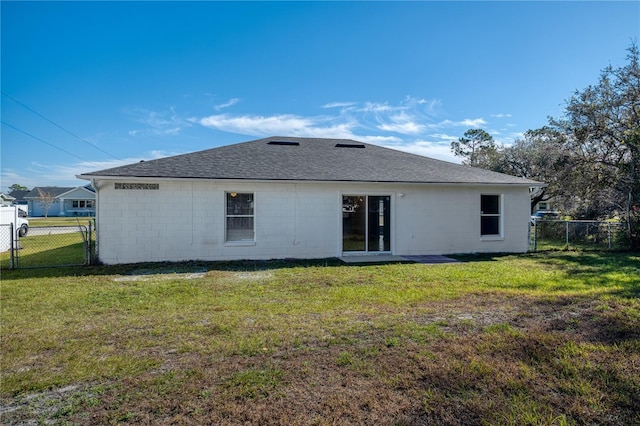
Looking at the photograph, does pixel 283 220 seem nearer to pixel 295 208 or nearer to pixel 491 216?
pixel 295 208

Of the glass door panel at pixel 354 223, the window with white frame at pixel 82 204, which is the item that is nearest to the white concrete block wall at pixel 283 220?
the glass door panel at pixel 354 223

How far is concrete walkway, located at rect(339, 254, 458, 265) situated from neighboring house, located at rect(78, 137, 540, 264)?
43cm

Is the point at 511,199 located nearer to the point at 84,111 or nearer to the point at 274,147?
the point at 274,147

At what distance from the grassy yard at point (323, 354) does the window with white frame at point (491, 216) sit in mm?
5140

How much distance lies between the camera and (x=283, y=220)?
10.3m

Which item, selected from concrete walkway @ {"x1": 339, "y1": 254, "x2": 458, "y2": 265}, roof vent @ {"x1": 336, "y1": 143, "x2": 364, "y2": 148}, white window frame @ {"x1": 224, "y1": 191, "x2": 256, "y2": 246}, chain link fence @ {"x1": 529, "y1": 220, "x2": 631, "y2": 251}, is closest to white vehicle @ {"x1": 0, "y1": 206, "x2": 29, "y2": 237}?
white window frame @ {"x1": 224, "y1": 191, "x2": 256, "y2": 246}

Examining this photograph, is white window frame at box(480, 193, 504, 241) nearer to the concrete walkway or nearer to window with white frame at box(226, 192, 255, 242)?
the concrete walkway

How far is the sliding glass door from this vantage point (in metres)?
11.0

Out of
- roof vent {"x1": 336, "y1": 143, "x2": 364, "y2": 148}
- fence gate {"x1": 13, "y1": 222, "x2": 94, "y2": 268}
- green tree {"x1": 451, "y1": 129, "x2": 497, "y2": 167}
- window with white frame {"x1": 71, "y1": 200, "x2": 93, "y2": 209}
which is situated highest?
green tree {"x1": 451, "y1": 129, "x2": 497, "y2": 167}

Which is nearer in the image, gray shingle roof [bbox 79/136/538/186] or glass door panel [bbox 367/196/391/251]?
gray shingle roof [bbox 79/136/538/186]

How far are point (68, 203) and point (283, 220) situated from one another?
5783cm

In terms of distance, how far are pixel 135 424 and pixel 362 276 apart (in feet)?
19.2

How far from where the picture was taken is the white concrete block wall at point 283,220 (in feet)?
31.0

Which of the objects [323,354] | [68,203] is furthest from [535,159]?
[68,203]
